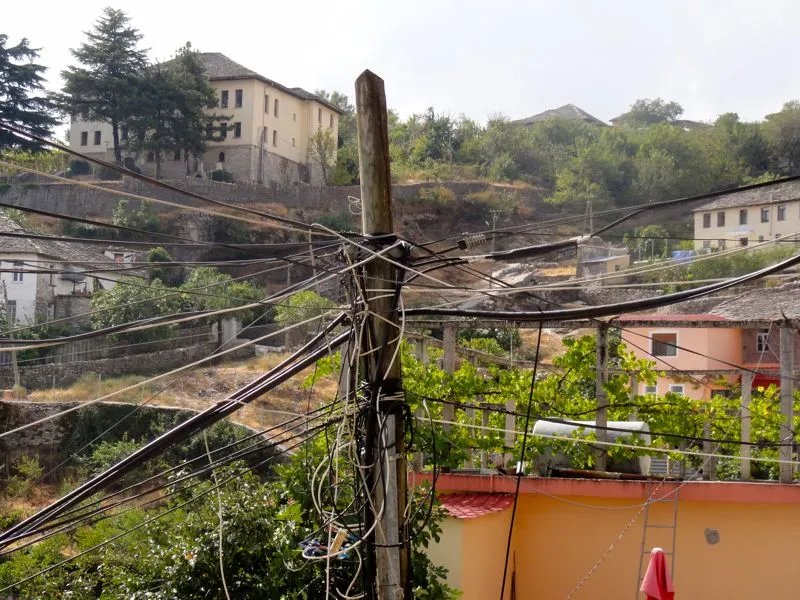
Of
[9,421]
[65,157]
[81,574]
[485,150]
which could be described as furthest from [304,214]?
[81,574]

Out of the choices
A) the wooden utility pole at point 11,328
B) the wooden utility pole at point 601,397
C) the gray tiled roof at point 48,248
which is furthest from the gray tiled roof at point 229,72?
the wooden utility pole at point 601,397

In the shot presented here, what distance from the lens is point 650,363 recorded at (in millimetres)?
10383

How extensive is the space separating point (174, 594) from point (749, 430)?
5.49 m

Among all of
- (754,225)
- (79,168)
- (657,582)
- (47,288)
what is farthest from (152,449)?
(79,168)

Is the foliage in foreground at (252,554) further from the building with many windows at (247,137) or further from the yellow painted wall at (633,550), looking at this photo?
the building with many windows at (247,137)

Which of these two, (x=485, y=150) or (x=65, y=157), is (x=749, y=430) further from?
(x=485, y=150)

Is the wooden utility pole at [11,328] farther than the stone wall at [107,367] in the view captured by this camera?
No

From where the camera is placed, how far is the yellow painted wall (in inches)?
364

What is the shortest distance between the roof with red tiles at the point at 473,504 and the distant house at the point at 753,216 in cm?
4095

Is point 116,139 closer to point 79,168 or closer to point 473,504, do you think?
point 79,168

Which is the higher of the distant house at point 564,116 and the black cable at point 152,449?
the distant house at point 564,116

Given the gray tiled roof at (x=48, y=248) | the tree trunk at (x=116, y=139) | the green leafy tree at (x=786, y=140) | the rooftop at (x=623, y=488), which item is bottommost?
the rooftop at (x=623, y=488)

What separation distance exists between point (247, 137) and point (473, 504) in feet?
162

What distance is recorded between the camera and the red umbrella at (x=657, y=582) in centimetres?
777
